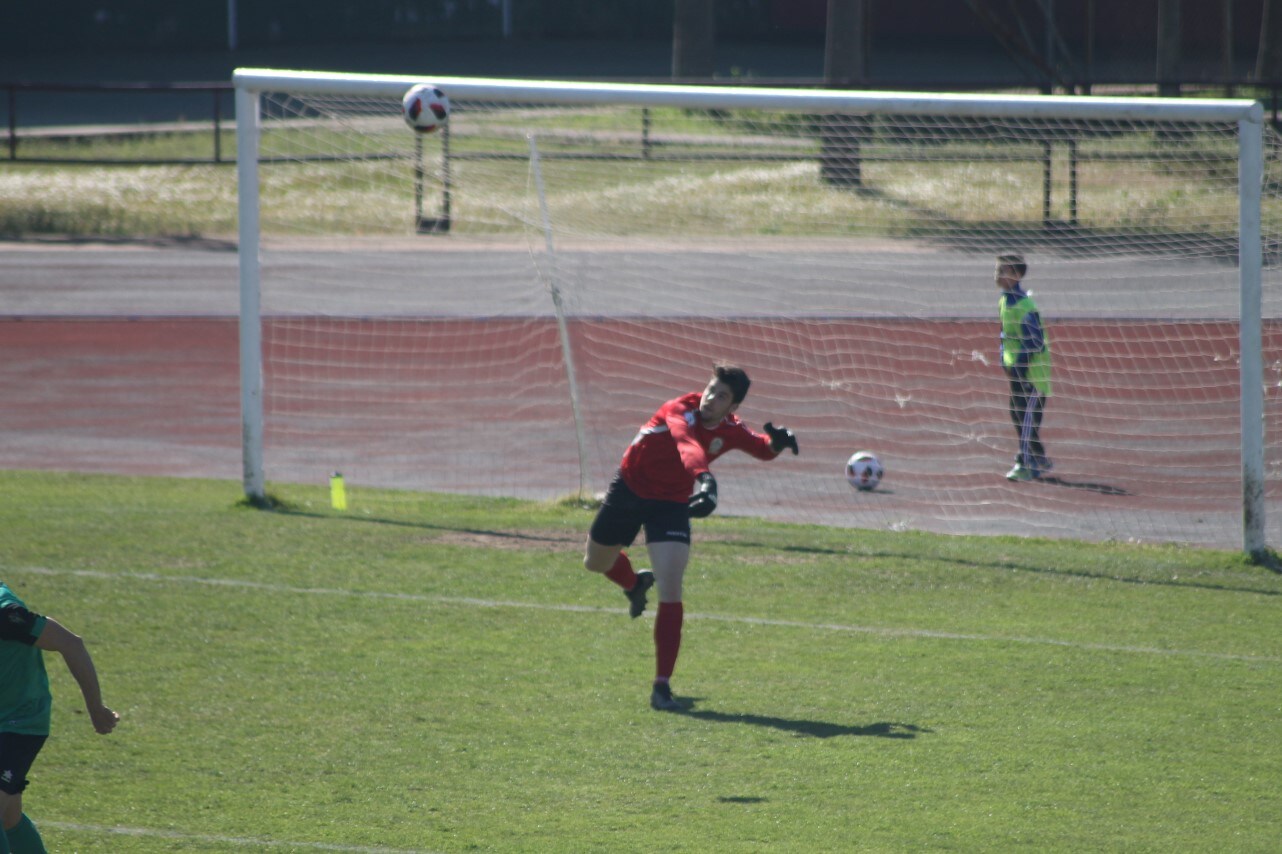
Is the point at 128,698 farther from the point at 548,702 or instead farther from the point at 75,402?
the point at 75,402

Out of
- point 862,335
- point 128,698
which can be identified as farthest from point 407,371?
point 128,698

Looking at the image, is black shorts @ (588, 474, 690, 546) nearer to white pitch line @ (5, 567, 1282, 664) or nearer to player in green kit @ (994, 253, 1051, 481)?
white pitch line @ (5, 567, 1282, 664)

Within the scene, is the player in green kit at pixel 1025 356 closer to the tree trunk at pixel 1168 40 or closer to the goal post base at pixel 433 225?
the goal post base at pixel 433 225

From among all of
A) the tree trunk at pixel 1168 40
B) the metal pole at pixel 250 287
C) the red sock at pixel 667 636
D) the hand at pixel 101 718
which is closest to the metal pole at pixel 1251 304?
the red sock at pixel 667 636

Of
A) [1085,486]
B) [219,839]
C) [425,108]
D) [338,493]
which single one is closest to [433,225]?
[338,493]

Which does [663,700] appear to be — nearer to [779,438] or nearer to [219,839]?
[779,438]

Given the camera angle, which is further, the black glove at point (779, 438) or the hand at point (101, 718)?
the black glove at point (779, 438)

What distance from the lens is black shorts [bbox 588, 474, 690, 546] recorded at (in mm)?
7559

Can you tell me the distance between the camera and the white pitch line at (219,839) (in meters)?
5.62

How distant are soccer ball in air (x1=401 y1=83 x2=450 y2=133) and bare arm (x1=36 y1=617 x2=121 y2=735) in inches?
274

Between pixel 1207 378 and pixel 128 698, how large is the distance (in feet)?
40.4

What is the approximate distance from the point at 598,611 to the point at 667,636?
1.88 m

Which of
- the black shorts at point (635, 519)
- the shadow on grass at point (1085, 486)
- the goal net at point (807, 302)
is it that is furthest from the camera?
the shadow on grass at point (1085, 486)

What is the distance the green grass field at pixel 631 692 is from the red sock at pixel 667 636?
27 cm
